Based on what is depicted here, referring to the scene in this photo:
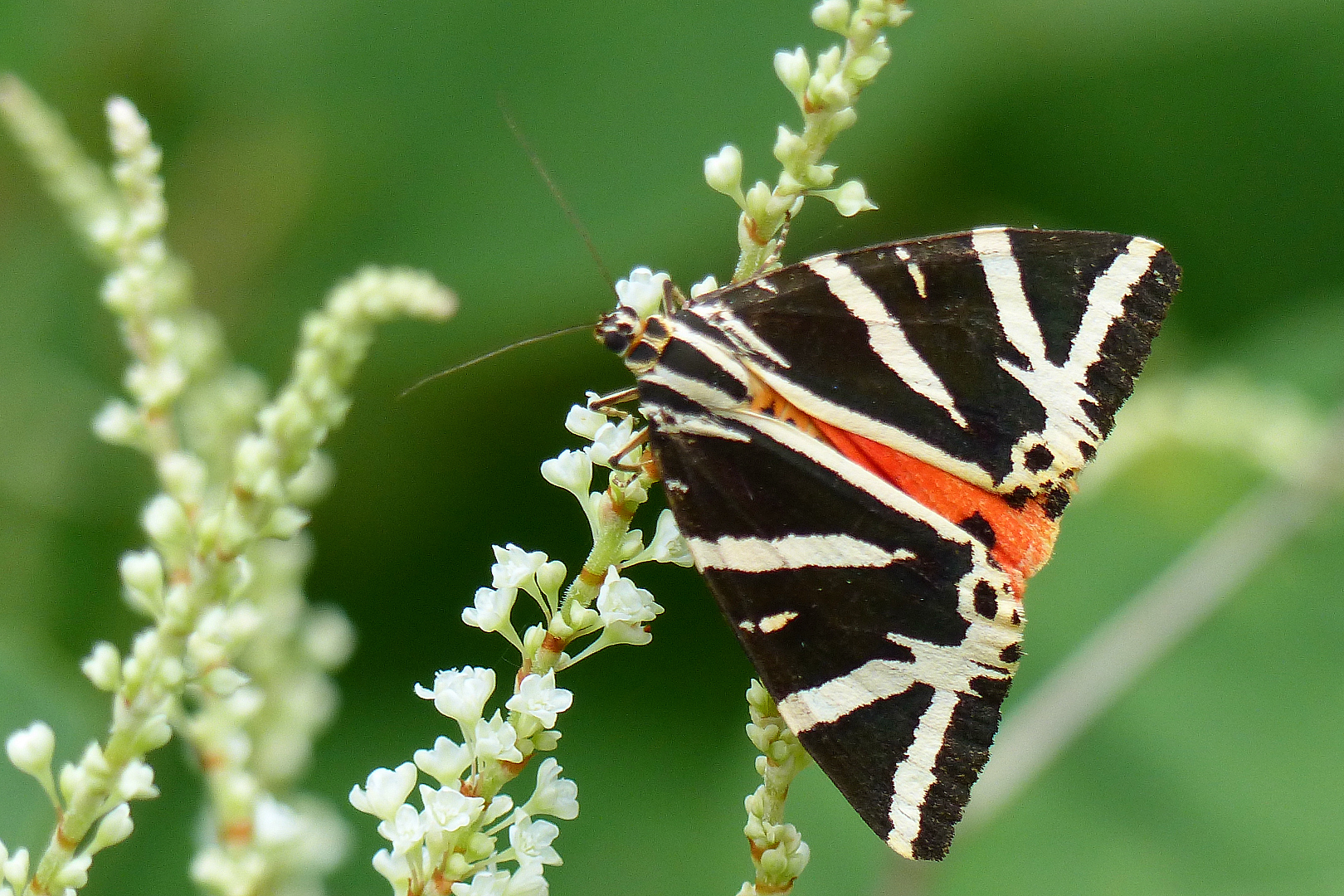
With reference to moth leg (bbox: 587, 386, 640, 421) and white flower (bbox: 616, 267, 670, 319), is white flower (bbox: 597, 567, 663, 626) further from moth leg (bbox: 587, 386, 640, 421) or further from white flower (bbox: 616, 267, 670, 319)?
white flower (bbox: 616, 267, 670, 319)

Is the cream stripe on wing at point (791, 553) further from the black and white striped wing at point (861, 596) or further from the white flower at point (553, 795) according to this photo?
the white flower at point (553, 795)

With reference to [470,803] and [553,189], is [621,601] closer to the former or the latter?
[470,803]

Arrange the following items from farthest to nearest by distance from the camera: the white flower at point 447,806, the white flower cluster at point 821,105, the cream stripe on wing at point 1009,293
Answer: the cream stripe on wing at point 1009,293 → the white flower cluster at point 821,105 → the white flower at point 447,806

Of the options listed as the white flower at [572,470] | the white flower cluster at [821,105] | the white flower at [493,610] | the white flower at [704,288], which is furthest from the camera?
the white flower at [704,288]

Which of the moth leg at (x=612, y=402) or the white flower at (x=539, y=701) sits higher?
the moth leg at (x=612, y=402)

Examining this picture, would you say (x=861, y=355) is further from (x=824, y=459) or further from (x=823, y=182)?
(x=823, y=182)

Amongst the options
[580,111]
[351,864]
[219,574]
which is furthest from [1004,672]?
[580,111]

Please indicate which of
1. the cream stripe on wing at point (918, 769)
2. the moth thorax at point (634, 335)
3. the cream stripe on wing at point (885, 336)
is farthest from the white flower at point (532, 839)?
the cream stripe on wing at point (885, 336)
